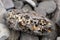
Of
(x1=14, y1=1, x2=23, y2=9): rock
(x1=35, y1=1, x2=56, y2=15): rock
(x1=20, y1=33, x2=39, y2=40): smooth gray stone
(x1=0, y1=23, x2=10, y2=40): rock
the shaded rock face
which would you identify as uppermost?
(x1=14, y1=1, x2=23, y2=9): rock

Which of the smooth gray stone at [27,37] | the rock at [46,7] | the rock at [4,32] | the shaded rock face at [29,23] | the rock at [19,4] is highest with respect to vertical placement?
the rock at [19,4]

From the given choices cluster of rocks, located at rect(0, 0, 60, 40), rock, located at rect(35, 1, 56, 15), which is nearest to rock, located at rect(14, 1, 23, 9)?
cluster of rocks, located at rect(0, 0, 60, 40)

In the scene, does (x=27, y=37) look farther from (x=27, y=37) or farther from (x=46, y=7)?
(x=46, y=7)

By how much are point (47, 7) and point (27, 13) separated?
7.6 inches

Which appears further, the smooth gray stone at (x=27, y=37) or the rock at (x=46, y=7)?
the rock at (x=46, y=7)

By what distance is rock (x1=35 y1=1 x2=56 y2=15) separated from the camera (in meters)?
1.14

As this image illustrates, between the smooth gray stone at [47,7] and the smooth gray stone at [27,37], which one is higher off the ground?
the smooth gray stone at [47,7]

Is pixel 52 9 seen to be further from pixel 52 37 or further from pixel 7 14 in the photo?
pixel 7 14

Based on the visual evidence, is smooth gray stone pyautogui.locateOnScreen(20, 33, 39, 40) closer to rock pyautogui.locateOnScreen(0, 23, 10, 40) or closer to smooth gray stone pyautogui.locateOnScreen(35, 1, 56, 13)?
rock pyautogui.locateOnScreen(0, 23, 10, 40)

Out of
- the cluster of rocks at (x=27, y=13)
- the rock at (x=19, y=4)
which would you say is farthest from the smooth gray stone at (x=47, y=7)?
the rock at (x=19, y=4)

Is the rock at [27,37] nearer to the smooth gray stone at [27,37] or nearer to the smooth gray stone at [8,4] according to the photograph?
the smooth gray stone at [27,37]

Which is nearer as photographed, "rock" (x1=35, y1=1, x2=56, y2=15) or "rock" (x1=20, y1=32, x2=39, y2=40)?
"rock" (x1=20, y1=32, x2=39, y2=40)

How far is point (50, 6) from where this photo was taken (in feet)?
3.78

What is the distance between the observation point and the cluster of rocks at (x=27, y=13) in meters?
1.04
